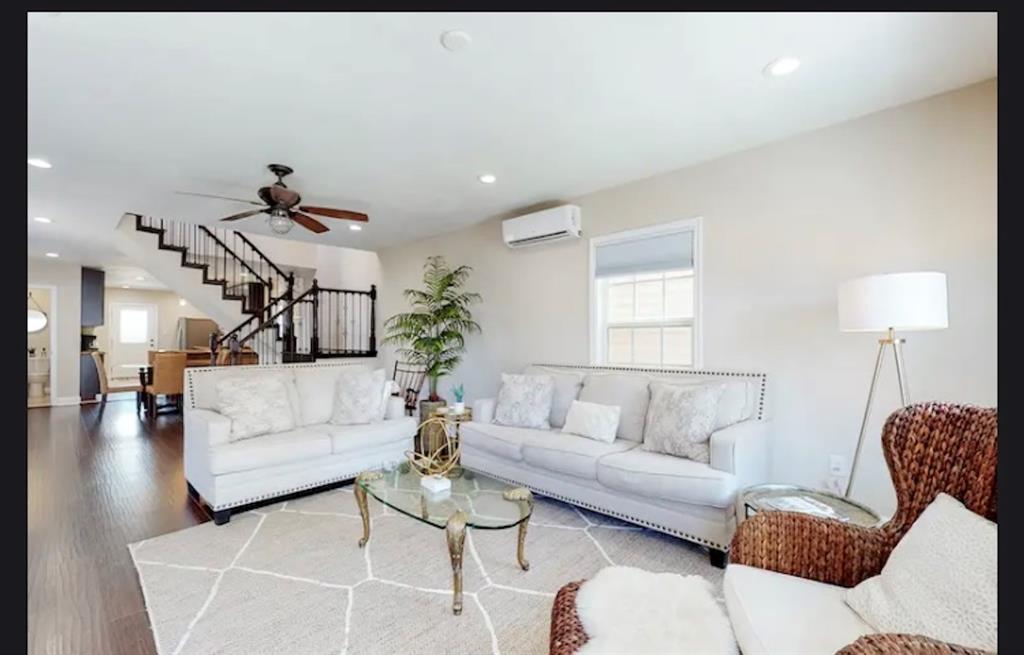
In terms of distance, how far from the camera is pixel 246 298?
702 cm

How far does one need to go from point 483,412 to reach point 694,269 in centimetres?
212

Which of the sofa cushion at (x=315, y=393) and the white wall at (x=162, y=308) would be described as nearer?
the sofa cushion at (x=315, y=393)

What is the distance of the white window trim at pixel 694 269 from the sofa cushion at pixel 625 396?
0.49 m

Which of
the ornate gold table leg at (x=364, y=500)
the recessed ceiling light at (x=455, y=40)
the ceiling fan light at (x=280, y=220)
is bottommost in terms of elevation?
the ornate gold table leg at (x=364, y=500)

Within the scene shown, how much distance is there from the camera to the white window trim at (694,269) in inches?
138

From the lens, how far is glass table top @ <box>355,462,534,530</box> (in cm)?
222

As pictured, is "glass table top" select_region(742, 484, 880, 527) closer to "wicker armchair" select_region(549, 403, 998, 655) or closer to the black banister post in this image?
"wicker armchair" select_region(549, 403, 998, 655)

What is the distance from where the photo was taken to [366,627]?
6.42 feet

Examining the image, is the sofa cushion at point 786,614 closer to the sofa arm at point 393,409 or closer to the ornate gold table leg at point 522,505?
the ornate gold table leg at point 522,505

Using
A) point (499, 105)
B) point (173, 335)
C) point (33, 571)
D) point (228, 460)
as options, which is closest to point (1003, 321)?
point (499, 105)

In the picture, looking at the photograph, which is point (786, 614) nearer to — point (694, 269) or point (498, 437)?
point (498, 437)

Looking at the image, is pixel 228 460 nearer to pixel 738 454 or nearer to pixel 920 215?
pixel 738 454

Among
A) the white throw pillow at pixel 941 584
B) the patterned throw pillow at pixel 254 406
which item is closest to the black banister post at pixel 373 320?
the patterned throw pillow at pixel 254 406

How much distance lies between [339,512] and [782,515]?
9.17 feet
